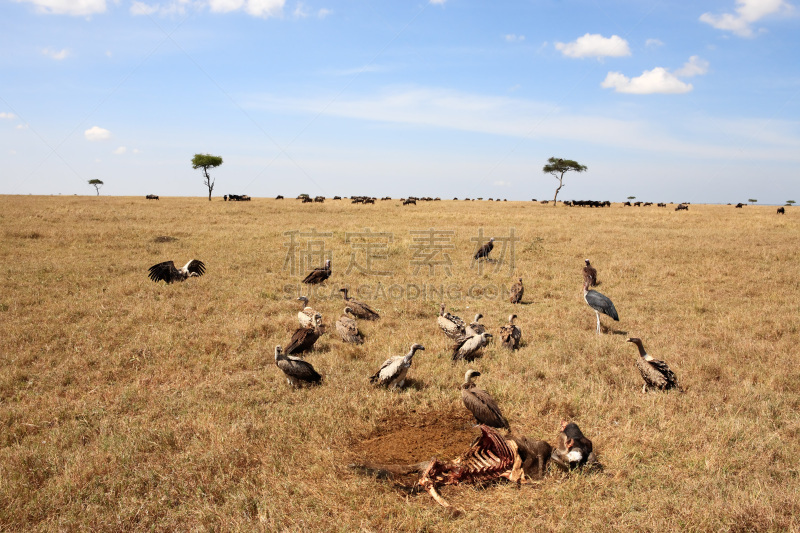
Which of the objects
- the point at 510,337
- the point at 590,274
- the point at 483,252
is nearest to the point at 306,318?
the point at 510,337

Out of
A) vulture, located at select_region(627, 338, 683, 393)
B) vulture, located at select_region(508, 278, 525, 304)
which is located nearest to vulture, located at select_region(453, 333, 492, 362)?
vulture, located at select_region(627, 338, 683, 393)

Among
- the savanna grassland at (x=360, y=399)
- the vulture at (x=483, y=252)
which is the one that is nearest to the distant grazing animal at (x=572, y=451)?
the savanna grassland at (x=360, y=399)

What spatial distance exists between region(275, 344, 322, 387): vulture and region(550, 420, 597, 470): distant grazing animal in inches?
154

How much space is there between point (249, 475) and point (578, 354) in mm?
6257

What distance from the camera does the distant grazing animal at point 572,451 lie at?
4.75 metres

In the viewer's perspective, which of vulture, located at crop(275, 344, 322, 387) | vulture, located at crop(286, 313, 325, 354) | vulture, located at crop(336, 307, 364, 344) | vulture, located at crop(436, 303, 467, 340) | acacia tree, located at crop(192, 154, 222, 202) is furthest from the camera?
acacia tree, located at crop(192, 154, 222, 202)

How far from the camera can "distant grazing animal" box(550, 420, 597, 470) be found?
15.6 ft

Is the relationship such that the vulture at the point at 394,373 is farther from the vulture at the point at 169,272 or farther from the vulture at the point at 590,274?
the vulture at the point at 169,272

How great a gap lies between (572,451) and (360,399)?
3125 millimetres

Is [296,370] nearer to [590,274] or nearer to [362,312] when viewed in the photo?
[362,312]

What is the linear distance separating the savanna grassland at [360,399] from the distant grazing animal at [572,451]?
0.19 metres

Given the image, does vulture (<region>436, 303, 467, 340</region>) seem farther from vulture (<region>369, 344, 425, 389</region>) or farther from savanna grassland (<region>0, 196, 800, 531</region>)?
vulture (<region>369, 344, 425, 389</region>)

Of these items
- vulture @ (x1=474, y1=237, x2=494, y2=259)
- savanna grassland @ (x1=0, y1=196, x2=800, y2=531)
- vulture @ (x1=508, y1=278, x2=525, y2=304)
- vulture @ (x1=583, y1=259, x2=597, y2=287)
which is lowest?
savanna grassland @ (x1=0, y1=196, x2=800, y2=531)

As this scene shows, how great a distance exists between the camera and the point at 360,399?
262 inches
